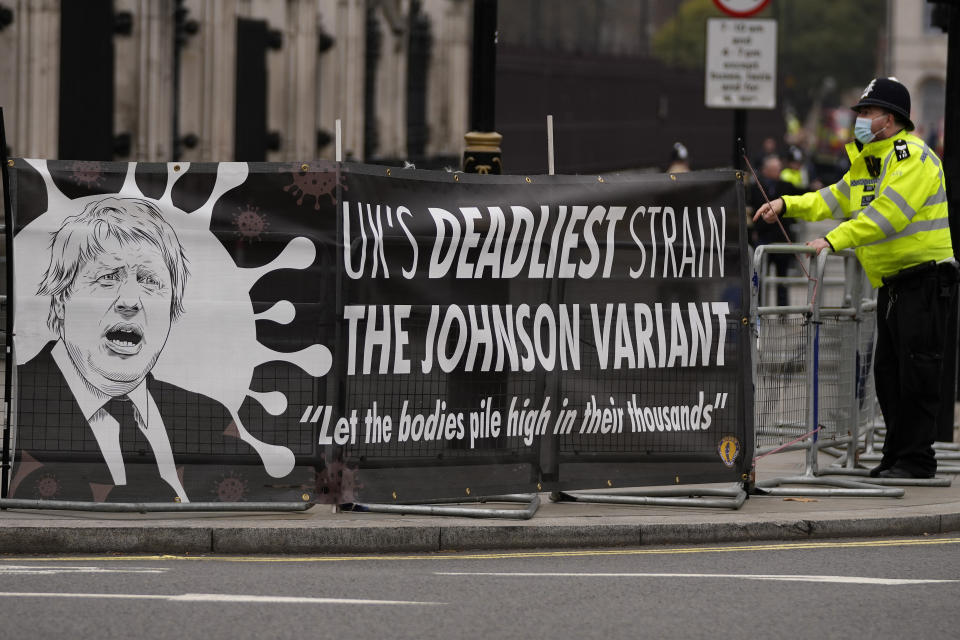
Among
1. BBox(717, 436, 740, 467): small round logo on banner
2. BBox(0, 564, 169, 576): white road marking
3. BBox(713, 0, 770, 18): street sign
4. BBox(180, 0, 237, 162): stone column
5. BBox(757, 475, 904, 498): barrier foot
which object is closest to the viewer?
BBox(0, 564, 169, 576): white road marking

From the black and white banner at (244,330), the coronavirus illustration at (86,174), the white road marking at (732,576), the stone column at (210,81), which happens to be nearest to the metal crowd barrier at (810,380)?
the black and white banner at (244,330)

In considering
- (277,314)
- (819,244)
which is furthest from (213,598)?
(819,244)

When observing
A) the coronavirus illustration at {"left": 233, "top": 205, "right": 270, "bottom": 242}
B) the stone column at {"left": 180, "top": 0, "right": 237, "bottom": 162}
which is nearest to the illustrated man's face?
the coronavirus illustration at {"left": 233, "top": 205, "right": 270, "bottom": 242}

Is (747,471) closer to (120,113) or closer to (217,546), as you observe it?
(217,546)

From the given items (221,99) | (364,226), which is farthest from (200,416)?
(221,99)

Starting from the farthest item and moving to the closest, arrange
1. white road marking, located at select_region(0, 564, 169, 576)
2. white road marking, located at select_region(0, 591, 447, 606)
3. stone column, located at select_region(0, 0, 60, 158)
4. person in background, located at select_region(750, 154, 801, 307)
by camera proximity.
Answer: stone column, located at select_region(0, 0, 60, 158) → person in background, located at select_region(750, 154, 801, 307) → white road marking, located at select_region(0, 564, 169, 576) → white road marking, located at select_region(0, 591, 447, 606)

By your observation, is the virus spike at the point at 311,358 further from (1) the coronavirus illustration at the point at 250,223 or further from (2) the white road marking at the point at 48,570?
(2) the white road marking at the point at 48,570

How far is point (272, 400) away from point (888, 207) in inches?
136

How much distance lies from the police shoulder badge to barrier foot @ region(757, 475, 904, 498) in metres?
1.75

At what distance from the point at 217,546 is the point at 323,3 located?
21986 mm

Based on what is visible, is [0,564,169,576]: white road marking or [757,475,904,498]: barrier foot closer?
[0,564,169,576]: white road marking

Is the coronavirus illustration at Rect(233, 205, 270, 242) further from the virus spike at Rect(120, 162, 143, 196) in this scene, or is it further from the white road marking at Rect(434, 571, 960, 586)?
the white road marking at Rect(434, 571, 960, 586)

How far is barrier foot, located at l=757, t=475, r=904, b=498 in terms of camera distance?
31.8 feet

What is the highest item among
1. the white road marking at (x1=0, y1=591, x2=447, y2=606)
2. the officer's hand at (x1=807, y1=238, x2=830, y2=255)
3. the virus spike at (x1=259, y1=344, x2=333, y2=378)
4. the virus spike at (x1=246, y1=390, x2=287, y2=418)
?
the officer's hand at (x1=807, y1=238, x2=830, y2=255)
